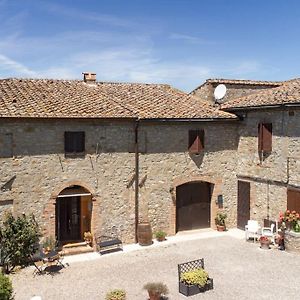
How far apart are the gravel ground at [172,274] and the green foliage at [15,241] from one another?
0.60m

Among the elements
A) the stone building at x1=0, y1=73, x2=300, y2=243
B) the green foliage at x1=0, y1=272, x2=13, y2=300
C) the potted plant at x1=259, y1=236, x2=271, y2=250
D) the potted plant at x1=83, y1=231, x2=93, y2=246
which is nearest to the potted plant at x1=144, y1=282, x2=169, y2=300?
the green foliage at x1=0, y1=272, x2=13, y2=300

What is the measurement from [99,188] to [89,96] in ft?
15.5

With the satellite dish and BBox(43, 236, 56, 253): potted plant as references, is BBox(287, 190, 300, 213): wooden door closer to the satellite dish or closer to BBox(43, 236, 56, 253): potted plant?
the satellite dish

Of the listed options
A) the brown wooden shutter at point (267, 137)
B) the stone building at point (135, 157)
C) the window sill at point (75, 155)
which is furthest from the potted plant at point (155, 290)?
the brown wooden shutter at point (267, 137)

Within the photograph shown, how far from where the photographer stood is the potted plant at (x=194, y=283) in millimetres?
12527

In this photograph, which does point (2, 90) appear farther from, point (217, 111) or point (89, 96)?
point (217, 111)

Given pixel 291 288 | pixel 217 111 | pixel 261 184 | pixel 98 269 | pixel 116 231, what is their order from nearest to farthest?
pixel 291 288 → pixel 98 269 → pixel 116 231 → pixel 261 184 → pixel 217 111

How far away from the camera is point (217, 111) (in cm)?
2014

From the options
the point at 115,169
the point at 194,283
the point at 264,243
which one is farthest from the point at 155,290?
the point at 264,243

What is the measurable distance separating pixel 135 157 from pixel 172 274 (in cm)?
556

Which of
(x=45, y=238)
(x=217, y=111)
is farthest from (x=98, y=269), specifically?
(x=217, y=111)

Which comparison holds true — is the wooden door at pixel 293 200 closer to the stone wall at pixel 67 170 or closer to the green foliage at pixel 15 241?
the stone wall at pixel 67 170

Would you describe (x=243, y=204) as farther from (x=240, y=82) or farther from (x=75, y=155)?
(x=75, y=155)

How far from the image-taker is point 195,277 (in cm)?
1273
